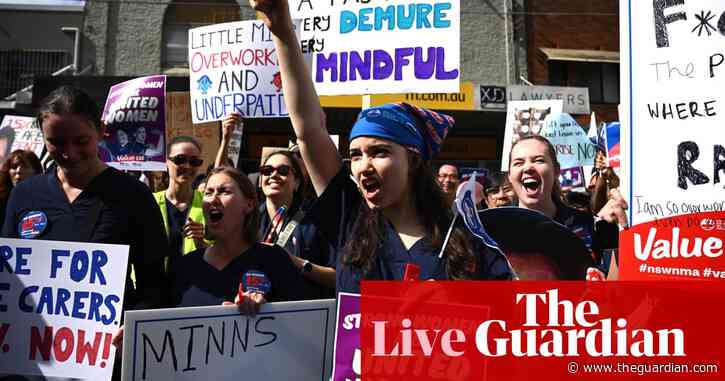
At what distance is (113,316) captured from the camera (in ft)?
8.11

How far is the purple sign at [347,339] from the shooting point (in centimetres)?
203

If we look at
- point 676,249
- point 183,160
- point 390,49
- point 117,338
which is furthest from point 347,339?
point 390,49

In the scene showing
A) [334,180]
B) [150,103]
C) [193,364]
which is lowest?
[193,364]

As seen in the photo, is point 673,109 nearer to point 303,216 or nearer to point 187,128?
point 303,216

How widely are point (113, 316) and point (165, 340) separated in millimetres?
308

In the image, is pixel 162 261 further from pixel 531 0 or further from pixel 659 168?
pixel 531 0

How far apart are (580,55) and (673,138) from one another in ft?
52.3

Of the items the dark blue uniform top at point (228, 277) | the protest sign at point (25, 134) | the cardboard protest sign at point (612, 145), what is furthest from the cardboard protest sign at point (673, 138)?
the protest sign at point (25, 134)

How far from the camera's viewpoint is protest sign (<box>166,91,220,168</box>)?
818 centimetres

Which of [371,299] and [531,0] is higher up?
[531,0]

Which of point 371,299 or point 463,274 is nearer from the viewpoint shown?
point 371,299

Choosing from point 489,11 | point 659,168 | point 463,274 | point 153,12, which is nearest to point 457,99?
point 489,11

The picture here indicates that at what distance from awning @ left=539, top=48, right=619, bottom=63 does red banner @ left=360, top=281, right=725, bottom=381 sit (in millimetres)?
16740

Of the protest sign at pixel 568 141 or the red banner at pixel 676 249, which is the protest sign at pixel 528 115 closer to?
the protest sign at pixel 568 141
